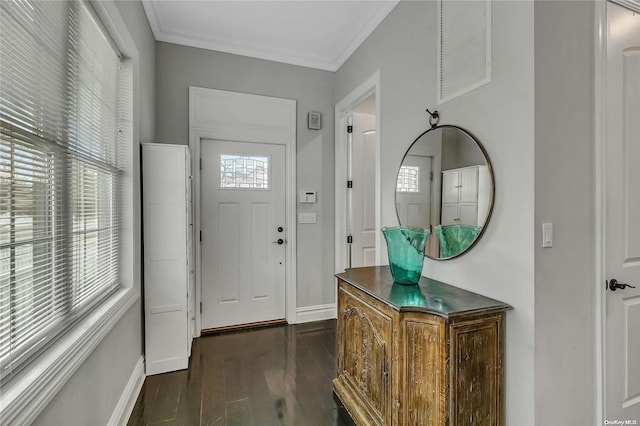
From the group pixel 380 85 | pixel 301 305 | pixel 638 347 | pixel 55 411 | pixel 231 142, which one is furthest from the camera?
pixel 301 305

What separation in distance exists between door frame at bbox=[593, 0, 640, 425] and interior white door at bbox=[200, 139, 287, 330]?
2.51 m

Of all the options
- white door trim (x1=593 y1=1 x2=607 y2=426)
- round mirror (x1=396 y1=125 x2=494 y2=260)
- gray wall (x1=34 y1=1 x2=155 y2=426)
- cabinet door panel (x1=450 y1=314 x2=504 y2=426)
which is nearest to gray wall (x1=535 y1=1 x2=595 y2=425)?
white door trim (x1=593 y1=1 x2=607 y2=426)

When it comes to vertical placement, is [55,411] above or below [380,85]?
below

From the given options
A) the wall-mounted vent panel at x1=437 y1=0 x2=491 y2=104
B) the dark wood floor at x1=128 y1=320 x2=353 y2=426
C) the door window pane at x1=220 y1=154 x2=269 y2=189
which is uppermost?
the wall-mounted vent panel at x1=437 y1=0 x2=491 y2=104

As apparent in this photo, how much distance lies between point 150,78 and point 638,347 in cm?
376

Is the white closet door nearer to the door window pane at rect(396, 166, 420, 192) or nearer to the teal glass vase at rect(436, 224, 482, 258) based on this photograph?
the door window pane at rect(396, 166, 420, 192)

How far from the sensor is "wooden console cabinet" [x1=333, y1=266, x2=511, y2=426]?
4.18 ft

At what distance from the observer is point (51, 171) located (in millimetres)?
1188

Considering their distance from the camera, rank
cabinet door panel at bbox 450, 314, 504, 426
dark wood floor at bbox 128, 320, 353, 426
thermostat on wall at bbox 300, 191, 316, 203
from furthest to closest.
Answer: thermostat on wall at bbox 300, 191, 316, 203 < dark wood floor at bbox 128, 320, 353, 426 < cabinet door panel at bbox 450, 314, 504, 426

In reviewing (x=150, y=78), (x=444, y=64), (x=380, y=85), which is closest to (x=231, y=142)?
(x=150, y=78)

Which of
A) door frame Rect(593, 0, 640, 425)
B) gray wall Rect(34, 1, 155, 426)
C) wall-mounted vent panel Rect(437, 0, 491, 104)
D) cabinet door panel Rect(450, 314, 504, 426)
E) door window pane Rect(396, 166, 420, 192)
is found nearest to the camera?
gray wall Rect(34, 1, 155, 426)

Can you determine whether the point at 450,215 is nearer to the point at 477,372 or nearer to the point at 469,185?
the point at 469,185

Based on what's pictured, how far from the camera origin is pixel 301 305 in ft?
A: 10.8

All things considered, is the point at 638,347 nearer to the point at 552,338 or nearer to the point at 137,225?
the point at 552,338
